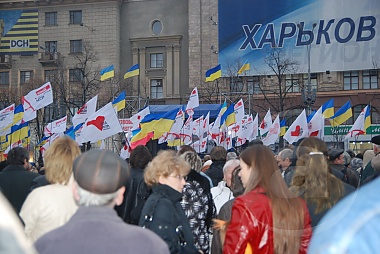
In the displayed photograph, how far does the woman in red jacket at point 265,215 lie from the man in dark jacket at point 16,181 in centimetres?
293

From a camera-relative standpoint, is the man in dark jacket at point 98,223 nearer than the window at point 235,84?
Yes

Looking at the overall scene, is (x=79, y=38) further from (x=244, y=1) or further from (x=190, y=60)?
(x=244, y=1)

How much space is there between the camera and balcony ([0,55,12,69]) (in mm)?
54719

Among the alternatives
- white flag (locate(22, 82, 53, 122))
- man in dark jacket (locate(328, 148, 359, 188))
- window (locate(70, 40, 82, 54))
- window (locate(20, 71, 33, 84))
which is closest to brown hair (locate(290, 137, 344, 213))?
man in dark jacket (locate(328, 148, 359, 188))

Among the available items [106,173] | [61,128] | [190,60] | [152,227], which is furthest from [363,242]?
[190,60]

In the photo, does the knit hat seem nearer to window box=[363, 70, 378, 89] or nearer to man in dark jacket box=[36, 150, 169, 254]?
man in dark jacket box=[36, 150, 169, 254]

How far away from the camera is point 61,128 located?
19672 millimetres

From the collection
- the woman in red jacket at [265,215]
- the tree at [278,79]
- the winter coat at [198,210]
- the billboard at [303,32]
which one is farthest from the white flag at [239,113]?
the billboard at [303,32]

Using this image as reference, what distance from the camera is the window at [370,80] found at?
46.8 m

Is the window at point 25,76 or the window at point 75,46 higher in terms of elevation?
the window at point 75,46

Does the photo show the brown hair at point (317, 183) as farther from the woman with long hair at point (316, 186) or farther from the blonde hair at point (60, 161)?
the blonde hair at point (60, 161)

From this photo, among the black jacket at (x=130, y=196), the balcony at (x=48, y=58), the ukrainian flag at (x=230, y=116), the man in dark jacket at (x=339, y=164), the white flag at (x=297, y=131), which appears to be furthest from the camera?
the balcony at (x=48, y=58)

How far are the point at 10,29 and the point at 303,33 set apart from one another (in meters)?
28.6

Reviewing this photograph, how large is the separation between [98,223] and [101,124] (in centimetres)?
1180
